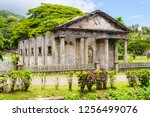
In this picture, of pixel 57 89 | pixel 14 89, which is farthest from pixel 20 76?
pixel 57 89

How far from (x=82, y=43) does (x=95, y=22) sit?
268 centimetres

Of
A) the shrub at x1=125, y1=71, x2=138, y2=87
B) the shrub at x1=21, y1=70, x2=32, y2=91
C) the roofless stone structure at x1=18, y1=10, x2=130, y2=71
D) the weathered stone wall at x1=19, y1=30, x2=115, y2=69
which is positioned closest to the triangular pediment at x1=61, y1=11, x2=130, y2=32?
the roofless stone structure at x1=18, y1=10, x2=130, y2=71

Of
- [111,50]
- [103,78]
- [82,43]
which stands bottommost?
[103,78]

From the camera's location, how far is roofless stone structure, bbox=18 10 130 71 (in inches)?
1281

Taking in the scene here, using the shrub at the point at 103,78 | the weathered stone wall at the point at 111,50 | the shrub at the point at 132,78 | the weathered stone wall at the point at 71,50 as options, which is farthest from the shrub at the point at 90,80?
the weathered stone wall at the point at 111,50

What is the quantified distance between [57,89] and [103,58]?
19037 mm

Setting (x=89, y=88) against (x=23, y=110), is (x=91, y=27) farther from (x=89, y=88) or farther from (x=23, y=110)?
(x=23, y=110)

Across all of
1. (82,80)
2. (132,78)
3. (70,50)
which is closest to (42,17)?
(70,50)

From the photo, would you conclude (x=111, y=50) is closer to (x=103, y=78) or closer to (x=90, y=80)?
(x=103, y=78)

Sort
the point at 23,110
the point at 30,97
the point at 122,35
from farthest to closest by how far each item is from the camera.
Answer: the point at 122,35 < the point at 30,97 < the point at 23,110

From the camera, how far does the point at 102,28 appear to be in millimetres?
34562

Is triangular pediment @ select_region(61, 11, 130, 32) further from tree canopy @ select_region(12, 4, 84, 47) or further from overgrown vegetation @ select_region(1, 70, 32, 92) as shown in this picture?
overgrown vegetation @ select_region(1, 70, 32, 92)

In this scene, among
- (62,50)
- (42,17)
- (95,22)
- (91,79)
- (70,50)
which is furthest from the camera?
(42,17)

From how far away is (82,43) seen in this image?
33750mm
